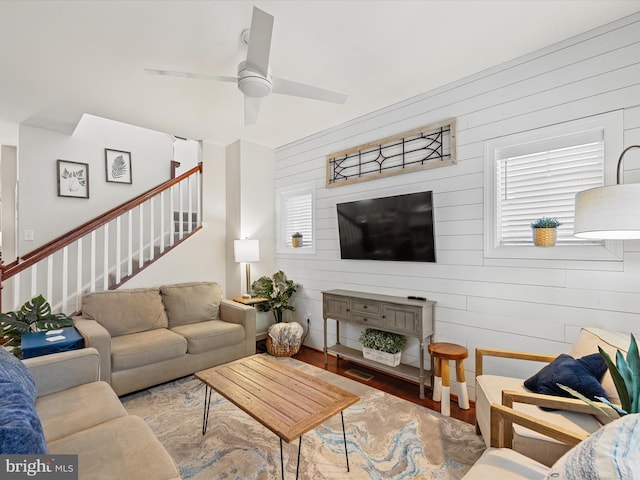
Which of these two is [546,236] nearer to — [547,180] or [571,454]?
[547,180]

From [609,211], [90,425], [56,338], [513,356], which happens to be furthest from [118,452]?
[609,211]

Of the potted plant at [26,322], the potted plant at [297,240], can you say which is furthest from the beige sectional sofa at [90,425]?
the potted plant at [297,240]

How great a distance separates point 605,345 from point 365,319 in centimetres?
186

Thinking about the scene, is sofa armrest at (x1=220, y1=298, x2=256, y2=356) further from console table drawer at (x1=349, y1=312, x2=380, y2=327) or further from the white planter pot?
the white planter pot

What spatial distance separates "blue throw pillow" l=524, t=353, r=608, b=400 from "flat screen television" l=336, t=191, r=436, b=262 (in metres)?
1.34

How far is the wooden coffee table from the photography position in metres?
1.63

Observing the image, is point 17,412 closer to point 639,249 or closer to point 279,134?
point 639,249

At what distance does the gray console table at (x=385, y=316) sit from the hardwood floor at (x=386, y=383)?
0.10 metres

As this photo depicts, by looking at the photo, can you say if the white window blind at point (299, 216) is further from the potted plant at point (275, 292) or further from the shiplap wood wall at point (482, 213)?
the shiplap wood wall at point (482, 213)

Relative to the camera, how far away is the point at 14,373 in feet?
4.73

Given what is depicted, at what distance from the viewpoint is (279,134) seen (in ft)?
13.6

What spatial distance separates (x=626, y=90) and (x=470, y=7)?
3.94 feet

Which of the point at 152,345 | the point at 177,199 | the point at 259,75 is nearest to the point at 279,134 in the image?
the point at 177,199

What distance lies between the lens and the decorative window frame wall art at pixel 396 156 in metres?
2.90
